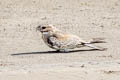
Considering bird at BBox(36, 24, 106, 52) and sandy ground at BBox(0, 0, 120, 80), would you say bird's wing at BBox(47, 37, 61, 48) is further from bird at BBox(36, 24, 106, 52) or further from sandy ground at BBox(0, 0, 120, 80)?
sandy ground at BBox(0, 0, 120, 80)

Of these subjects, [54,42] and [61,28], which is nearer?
[54,42]

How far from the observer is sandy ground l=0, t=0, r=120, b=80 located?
11109 mm

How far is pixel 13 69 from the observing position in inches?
443

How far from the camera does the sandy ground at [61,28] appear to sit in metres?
11.1

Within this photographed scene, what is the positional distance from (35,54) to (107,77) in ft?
8.49

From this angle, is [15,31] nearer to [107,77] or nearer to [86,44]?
[86,44]

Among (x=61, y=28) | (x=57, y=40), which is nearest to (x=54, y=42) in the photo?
(x=57, y=40)

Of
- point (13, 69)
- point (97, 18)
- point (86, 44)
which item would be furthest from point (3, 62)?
point (97, 18)

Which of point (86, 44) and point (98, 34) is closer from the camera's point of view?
point (86, 44)

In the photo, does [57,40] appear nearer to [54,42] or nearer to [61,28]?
[54,42]

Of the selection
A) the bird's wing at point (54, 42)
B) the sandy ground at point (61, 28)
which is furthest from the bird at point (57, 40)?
the sandy ground at point (61, 28)

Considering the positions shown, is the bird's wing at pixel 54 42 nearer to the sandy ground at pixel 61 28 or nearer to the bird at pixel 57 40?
the bird at pixel 57 40

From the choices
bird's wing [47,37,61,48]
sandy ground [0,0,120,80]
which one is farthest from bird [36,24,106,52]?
sandy ground [0,0,120,80]

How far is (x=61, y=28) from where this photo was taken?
1686 cm
